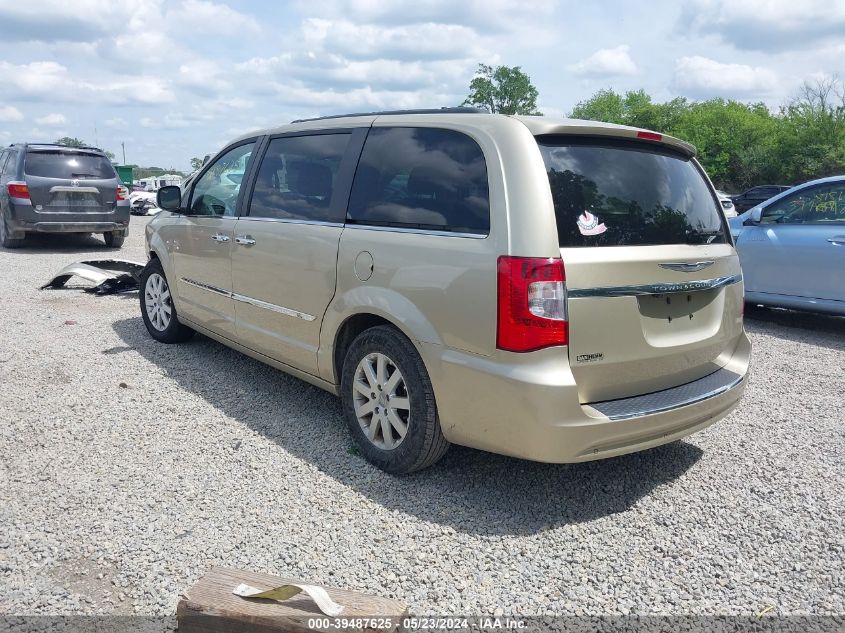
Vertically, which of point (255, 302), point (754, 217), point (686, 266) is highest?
point (754, 217)

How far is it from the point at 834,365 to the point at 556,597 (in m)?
4.69

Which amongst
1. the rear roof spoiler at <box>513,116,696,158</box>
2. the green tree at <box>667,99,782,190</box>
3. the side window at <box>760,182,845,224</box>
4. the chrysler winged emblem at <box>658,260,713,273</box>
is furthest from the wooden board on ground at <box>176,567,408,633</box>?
the green tree at <box>667,99,782,190</box>

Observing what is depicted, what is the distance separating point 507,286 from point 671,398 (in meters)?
1.05

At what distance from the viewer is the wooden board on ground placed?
86.6 inches

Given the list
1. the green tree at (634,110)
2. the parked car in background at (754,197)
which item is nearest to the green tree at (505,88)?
the green tree at (634,110)

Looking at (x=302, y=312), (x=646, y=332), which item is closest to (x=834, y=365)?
(x=646, y=332)

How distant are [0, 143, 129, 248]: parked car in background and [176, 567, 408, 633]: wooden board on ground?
12.0m

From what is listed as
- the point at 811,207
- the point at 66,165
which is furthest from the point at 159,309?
the point at 66,165

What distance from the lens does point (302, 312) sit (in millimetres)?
4195

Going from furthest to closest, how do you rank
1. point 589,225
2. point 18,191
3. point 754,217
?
1. point 18,191
2. point 754,217
3. point 589,225

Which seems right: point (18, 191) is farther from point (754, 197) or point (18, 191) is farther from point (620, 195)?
point (754, 197)

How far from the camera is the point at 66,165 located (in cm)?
1267

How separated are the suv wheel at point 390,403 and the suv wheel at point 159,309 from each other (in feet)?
9.21

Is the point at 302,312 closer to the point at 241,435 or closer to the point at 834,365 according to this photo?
the point at 241,435
